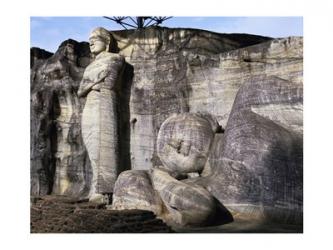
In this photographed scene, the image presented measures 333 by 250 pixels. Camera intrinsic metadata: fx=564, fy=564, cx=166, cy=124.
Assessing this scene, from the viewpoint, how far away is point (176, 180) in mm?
6945

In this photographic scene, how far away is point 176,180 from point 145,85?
2.15 m

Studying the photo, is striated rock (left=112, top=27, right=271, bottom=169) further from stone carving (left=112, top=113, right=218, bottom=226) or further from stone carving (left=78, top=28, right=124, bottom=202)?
stone carving (left=112, top=113, right=218, bottom=226)

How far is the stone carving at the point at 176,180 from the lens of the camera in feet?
20.9

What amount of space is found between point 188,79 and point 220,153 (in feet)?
5.53

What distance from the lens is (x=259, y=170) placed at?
6.36 meters

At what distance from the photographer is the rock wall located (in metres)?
7.67

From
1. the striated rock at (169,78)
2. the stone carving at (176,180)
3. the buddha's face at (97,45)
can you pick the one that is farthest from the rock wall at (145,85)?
the stone carving at (176,180)

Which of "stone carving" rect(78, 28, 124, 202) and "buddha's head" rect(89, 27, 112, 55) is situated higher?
"buddha's head" rect(89, 27, 112, 55)

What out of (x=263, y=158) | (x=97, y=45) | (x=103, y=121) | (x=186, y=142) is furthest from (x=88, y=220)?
(x=97, y=45)

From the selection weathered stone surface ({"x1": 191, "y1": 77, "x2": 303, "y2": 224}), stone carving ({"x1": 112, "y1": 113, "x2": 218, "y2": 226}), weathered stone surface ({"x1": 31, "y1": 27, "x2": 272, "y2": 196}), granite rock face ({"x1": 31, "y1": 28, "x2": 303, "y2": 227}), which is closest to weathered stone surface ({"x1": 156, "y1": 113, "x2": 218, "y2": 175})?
stone carving ({"x1": 112, "y1": 113, "x2": 218, "y2": 226})

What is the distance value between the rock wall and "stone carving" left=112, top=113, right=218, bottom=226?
0.54 m

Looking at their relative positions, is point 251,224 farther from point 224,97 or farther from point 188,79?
point 188,79

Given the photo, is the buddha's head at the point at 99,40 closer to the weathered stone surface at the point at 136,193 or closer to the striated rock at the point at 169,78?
the striated rock at the point at 169,78

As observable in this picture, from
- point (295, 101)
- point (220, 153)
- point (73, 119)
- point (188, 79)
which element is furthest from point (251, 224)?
point (73, 119)
